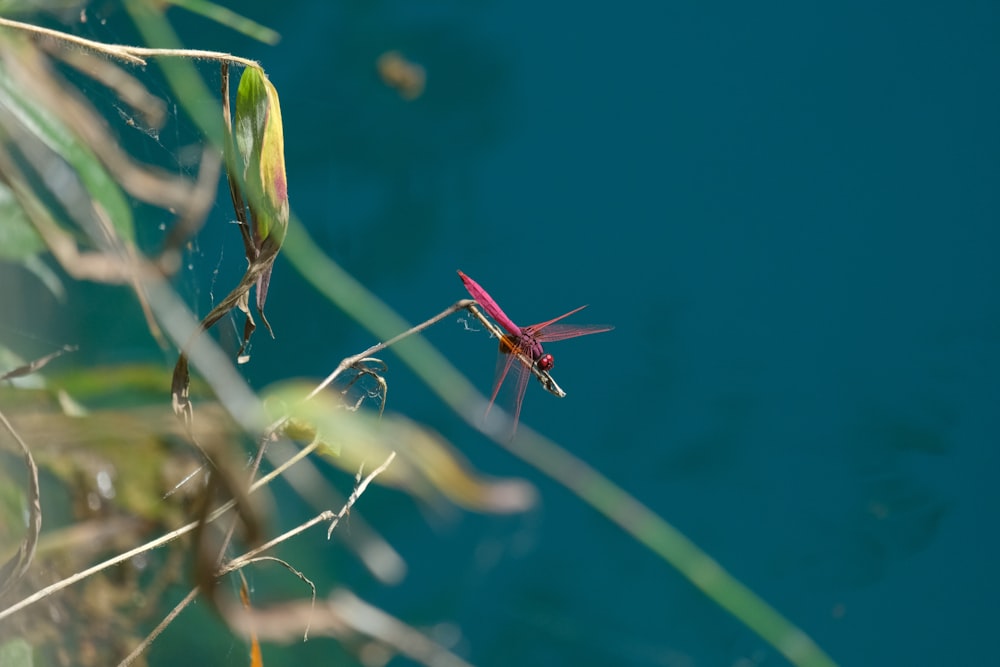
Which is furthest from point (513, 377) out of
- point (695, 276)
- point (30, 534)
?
point (30, 534)

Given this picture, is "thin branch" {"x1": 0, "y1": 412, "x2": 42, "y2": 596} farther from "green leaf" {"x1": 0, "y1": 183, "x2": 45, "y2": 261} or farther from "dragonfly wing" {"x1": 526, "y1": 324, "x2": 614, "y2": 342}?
"dragonfly wing" {"x1": 526, "y1": 324, "x2": 614, "y2": 342}

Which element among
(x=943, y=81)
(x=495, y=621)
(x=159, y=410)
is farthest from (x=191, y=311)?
(x=943, y=81)

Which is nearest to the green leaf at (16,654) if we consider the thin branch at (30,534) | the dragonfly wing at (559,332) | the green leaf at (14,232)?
the thin branch at (30,534)

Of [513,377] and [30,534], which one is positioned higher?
[513,377]

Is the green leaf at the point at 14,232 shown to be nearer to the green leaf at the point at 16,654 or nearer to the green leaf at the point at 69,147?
the green leaf at the point at 69,147

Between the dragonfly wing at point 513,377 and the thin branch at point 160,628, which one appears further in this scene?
the dragonfly wing at point 513,377

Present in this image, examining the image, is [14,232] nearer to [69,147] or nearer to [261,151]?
[69,147]

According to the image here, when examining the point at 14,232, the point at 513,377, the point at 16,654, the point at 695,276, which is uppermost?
the point at 695,276
